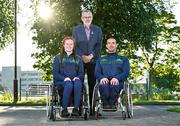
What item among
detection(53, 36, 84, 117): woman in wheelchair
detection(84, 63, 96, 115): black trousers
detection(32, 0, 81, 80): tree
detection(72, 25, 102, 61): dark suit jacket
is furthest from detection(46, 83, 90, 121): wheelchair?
detection(32, 0, 81, 80): tree

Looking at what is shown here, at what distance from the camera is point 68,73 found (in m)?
9.45

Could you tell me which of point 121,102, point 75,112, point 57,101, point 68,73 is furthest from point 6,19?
point 75,112

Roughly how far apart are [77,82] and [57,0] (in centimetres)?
2038

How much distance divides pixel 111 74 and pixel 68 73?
2.41 feet

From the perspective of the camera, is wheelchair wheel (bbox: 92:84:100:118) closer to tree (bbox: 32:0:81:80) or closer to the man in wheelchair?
the man in wheelchair

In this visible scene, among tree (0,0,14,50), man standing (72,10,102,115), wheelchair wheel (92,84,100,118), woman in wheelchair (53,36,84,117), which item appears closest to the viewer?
woman in wheelchair (53,36,84,117)

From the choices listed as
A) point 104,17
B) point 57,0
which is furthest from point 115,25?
point 57,0

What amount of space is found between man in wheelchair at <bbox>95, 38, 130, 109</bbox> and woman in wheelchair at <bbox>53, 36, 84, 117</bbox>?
1.19ft

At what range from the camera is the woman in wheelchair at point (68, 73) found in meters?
9.08

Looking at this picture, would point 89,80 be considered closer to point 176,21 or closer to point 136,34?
point 136,34

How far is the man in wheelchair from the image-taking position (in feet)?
30.5

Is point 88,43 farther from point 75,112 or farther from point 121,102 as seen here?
point 75,112

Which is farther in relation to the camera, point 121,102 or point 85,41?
point 85,41

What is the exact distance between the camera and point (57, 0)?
95.6ft
